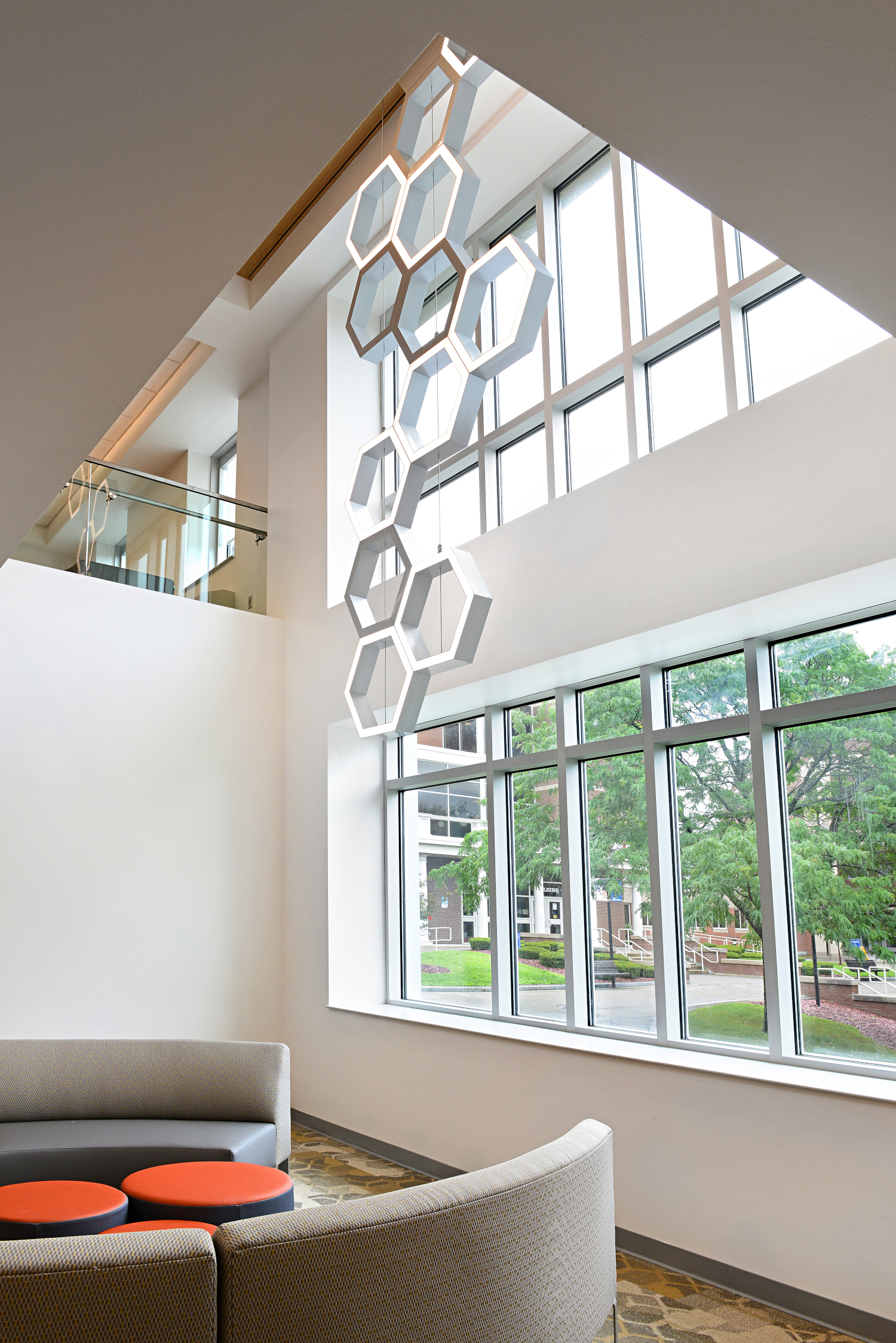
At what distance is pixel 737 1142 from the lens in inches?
166

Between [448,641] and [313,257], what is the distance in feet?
12.7

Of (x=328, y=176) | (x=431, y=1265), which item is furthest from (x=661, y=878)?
(x=328, y=176)

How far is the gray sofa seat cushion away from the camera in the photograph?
14.6 ft

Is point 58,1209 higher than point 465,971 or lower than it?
lower

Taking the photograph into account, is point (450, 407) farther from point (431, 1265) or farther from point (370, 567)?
point (431, 1265)

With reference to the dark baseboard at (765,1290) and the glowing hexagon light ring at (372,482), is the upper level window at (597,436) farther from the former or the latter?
the dark baseboard at (765,1290)

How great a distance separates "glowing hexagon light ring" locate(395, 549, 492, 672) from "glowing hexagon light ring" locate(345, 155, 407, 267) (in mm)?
1921

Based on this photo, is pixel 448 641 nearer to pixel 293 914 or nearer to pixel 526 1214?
pixel 293 914

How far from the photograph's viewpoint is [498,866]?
6605mm

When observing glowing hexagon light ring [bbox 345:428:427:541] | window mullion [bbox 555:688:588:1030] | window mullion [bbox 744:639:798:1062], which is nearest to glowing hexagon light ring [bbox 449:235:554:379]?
glowing hexagon light ring [bbox 345:428:427:541]

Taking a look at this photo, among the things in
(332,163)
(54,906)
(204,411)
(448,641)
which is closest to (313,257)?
(332,163)

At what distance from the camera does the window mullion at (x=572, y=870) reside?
5.84 metres

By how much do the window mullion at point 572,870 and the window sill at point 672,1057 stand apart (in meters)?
0.23

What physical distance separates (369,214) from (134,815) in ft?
14.6
